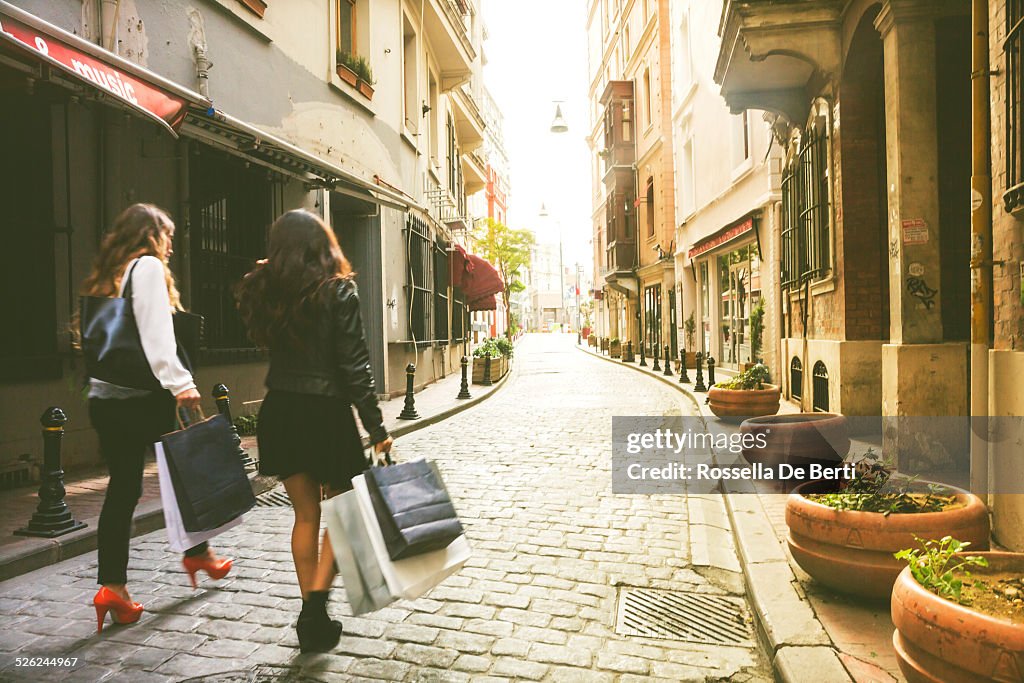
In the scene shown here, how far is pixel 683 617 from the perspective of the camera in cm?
355

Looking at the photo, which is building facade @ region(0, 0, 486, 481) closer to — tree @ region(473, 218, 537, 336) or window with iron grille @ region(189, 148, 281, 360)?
window with iron grille @ region(189, 148, 281, 360)

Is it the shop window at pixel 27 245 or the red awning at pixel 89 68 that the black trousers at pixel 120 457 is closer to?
the red awning at pixel 89 68

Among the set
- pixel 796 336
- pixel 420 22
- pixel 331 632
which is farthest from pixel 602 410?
pixel 420 22

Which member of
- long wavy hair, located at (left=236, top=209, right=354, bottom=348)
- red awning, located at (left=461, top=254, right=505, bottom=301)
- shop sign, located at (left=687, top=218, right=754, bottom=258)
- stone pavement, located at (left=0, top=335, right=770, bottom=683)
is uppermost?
shop sign, located at (left=687, top=218, right=754, bottom=258)

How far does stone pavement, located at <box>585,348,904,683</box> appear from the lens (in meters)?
2.73

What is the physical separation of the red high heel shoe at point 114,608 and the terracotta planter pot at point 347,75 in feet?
32.1

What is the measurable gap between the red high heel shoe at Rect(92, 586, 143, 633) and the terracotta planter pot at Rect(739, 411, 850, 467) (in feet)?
14.8

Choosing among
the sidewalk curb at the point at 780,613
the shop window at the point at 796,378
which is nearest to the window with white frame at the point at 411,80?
the shop window at the point at 796,378

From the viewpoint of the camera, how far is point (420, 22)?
52.9ft

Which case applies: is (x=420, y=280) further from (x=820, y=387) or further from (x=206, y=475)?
(x=206, y=475)

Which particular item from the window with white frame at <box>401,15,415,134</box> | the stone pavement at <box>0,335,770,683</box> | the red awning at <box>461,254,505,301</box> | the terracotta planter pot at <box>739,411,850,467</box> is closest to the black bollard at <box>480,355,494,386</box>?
the red awning at <box>461,254,505,301</box>

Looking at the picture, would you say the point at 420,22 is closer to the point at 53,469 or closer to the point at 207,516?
the point at 53,469

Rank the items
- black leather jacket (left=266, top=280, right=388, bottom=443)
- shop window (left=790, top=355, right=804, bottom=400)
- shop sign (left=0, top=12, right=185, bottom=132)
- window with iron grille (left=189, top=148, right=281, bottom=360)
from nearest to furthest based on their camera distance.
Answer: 1. black leather jacket (left=266, top=280, right=388, bottom=443)
2. shop sign (left=0, top=12, right=185, bottom=132)
3. window with iron grille (left=189, top=148, right=281, bottom=360)
4. shop window (left=790, top=355, right=804, bottom=400)

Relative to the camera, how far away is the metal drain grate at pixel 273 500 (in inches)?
232
